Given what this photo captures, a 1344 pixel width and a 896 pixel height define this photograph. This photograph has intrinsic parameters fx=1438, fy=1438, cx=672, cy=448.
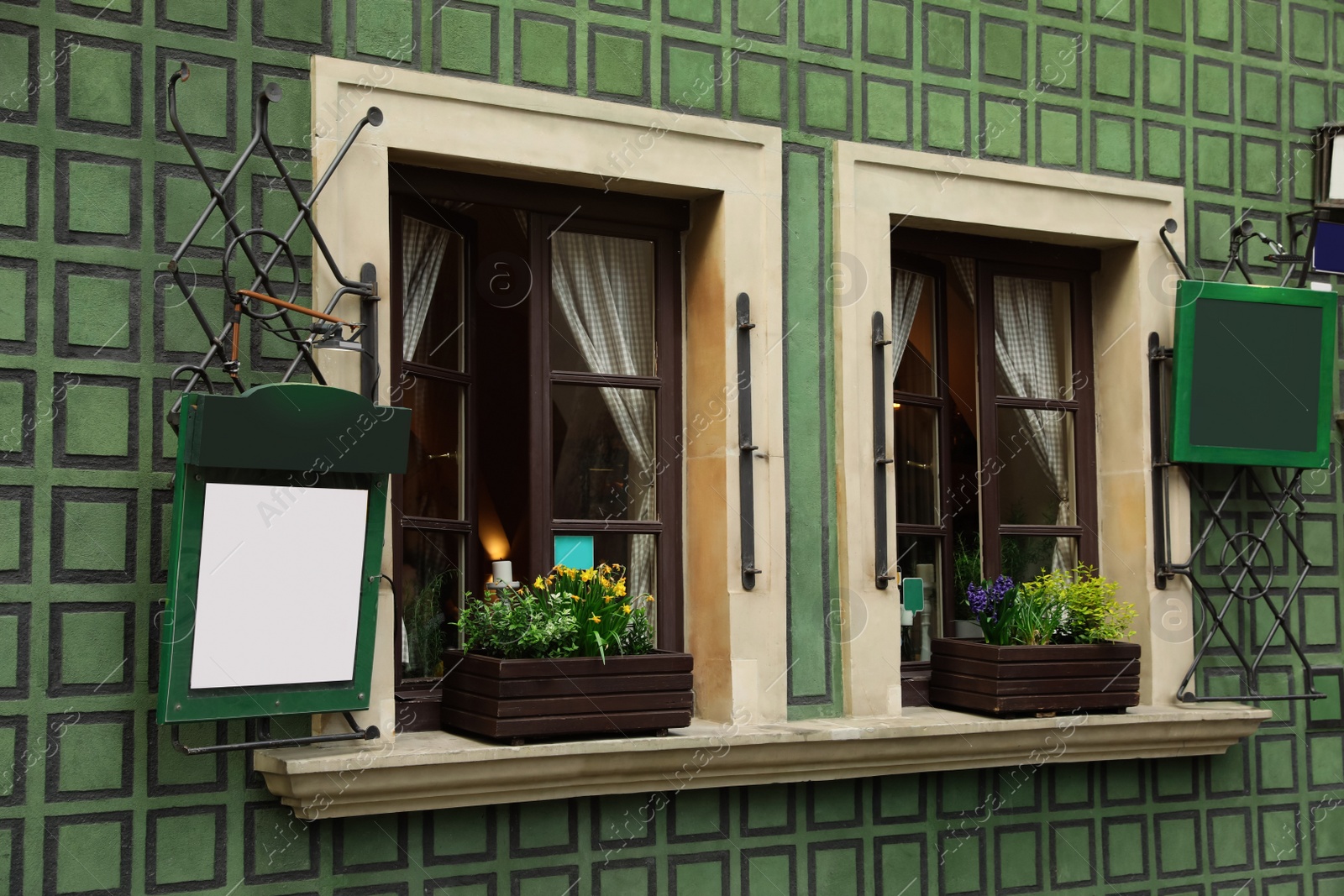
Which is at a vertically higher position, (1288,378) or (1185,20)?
(1185,20)

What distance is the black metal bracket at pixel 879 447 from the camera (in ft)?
18.8

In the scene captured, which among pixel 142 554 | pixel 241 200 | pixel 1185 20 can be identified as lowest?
pixel 142 554

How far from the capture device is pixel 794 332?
5.68m

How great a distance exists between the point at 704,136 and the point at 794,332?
84cm

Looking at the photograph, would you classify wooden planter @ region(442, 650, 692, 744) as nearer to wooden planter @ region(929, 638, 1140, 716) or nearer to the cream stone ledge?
the cream stone ledge

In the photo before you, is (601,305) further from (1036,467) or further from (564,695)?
(1036,467)

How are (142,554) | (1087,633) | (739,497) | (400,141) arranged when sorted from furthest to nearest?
(1087,633) → (739,497) → (400,141) → (142,554)

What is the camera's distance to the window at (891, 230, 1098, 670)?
624cm

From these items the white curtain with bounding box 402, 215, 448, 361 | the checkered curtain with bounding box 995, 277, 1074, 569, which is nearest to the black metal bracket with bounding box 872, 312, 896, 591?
the checkered curtain with bounding box 995, 277, 1074, 569

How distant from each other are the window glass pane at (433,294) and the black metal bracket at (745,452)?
41.8 inches

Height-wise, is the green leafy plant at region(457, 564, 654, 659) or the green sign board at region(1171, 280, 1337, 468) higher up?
the green sign board at region(1171, 280, 1337, 468)

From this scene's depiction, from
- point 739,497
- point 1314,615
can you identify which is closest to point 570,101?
point 739,497

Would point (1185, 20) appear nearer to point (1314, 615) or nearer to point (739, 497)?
point (1314, 615)

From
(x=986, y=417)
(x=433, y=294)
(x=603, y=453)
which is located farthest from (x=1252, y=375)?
(x=433, y=294)
